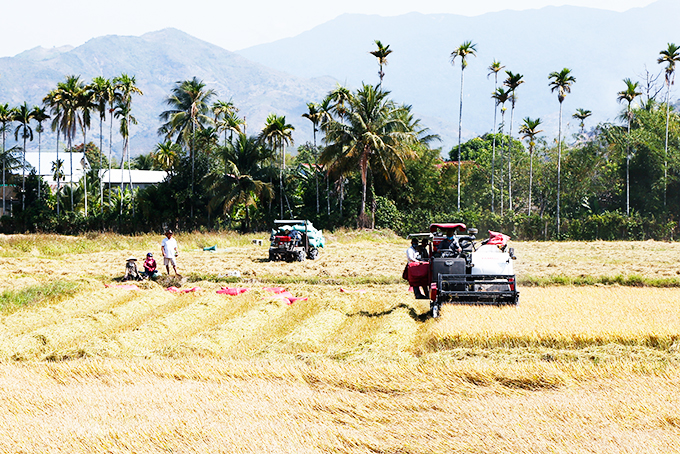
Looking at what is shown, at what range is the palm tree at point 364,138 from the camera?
136 feet

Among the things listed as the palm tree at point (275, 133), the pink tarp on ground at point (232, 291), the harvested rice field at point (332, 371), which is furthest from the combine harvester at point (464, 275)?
the palm tree at point (275, 133)

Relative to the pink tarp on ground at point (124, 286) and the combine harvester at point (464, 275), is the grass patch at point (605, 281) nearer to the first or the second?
the combine harvester at point (464, 275)

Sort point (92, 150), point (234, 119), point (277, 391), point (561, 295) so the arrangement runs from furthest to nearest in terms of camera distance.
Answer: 1. point (92, 150)
2. point (234, 119)
3. point (561, 295)
4. point (277, 391)

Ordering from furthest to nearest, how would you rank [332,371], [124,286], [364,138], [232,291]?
[364,138] < [124,286] < [232,291] < [332,371]

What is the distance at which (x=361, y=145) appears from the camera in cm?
4178

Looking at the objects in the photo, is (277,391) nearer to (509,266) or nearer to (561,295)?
(509,266)

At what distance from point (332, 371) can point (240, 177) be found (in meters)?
35.2

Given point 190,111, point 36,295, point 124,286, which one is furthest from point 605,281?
point 190,111

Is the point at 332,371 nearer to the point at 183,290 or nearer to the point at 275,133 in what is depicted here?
the point at 183,290

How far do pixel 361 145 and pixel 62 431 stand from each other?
3594 cm

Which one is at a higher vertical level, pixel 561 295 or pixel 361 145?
pixel 361 145

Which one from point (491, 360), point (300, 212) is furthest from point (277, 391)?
point (300, 212)

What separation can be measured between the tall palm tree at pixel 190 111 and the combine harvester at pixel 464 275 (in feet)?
110

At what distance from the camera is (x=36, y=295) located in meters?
16.4
